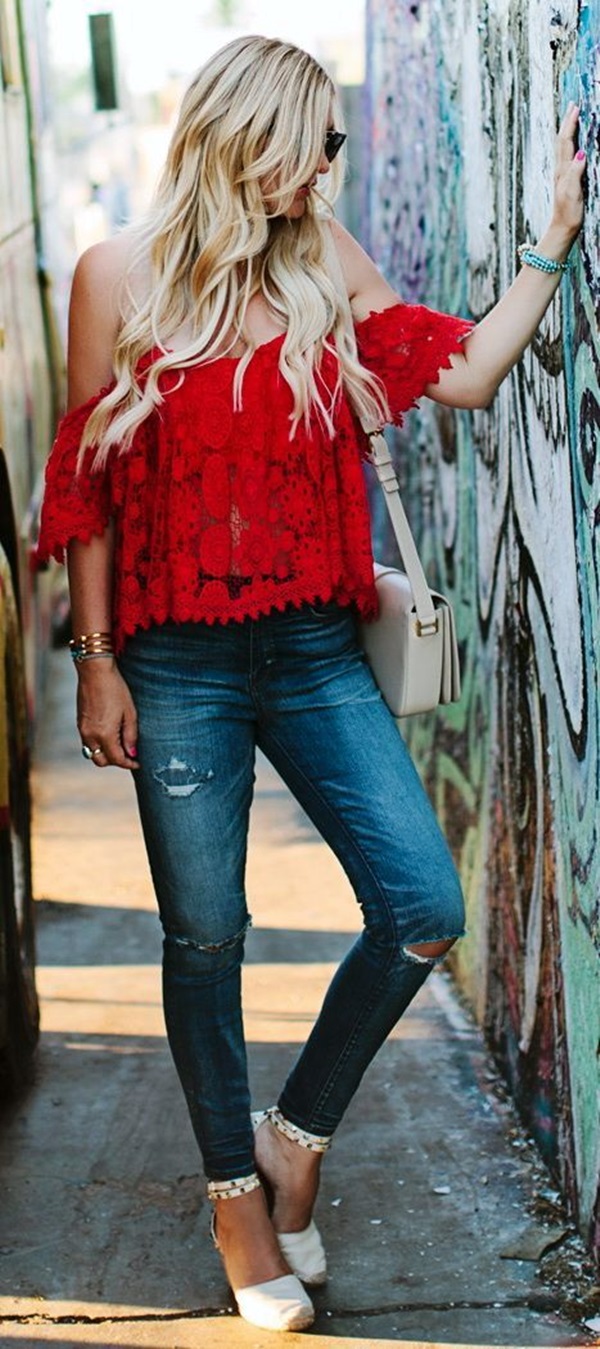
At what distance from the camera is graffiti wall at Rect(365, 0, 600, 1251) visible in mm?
3105

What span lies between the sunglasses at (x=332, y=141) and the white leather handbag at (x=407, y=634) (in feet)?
1.49

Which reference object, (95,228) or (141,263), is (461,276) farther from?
(95,228)

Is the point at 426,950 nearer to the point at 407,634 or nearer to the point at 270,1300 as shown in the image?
the point at 407,634

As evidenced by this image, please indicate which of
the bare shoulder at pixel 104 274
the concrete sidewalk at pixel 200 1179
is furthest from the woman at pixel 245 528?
the concrete sidewalk at pixel 200 1179

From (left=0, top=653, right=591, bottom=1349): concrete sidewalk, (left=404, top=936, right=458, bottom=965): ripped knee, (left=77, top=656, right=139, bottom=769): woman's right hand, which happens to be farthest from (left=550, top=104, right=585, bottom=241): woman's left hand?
(left=0, top=653, right=591, bottom=1349): concrete sidewalk

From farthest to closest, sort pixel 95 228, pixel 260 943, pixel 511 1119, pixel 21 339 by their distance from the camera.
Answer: pixel 95 228
pixel 21 339
pixel 260 943
pixel 511 1119

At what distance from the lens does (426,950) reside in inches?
119

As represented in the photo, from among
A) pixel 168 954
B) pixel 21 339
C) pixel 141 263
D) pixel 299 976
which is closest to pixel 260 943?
pixel 299 976

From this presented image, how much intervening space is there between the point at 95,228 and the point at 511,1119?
34.8 ft

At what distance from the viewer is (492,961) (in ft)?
14.0

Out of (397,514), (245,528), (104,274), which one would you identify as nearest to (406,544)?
(397,514)

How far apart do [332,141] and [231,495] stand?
0.58 meters

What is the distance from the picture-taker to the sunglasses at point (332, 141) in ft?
9.48

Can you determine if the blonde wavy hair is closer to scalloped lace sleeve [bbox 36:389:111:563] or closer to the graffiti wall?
scalloped lace sleeve [bbox 36:389:111:563]
